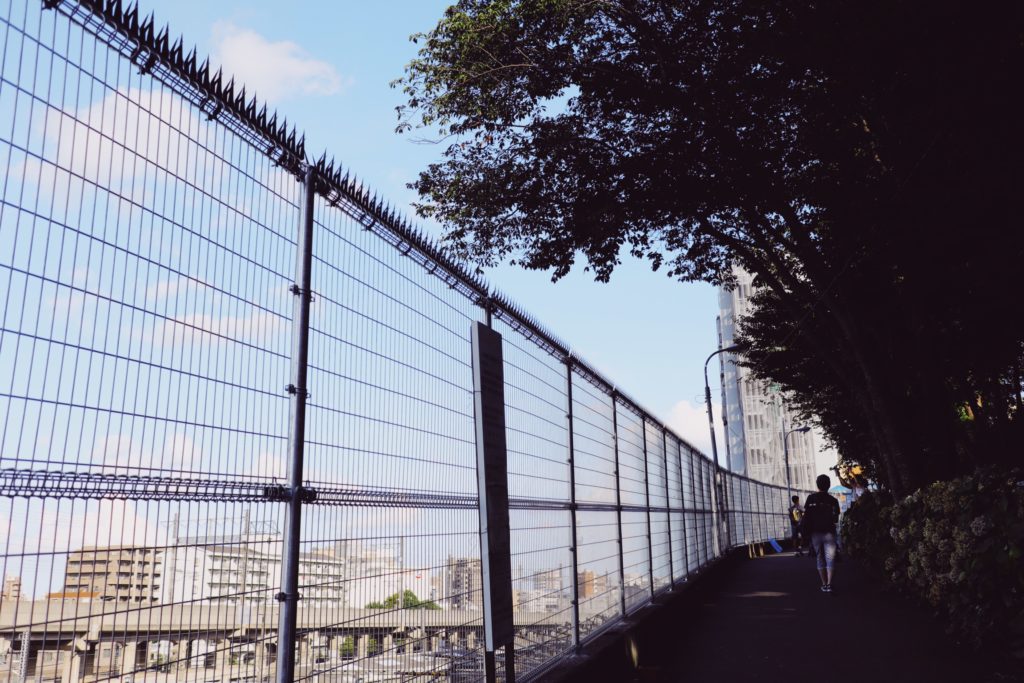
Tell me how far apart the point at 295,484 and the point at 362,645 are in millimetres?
778

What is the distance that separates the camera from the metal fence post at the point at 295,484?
291 cm

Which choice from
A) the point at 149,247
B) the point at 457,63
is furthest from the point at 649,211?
the point at 149,247

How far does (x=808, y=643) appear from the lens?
345 inches

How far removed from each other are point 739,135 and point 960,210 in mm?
3227

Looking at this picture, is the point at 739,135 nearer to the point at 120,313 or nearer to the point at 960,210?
the point at 960,210

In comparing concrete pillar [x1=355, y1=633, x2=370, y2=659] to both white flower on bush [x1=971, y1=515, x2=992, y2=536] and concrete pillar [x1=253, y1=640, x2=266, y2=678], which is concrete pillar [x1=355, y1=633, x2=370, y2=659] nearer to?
concrete pillar [x1=253, y1=640, x2=266, y2=678]

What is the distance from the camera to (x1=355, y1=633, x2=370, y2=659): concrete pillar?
333 centimetres

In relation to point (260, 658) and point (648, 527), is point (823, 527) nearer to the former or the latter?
point (648, 527)

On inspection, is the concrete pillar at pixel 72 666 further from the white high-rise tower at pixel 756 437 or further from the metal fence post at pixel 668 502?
the white high-rise tower at pixel 756 437

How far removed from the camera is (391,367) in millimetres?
3785

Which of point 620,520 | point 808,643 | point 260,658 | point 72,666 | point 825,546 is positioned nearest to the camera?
point 72,666

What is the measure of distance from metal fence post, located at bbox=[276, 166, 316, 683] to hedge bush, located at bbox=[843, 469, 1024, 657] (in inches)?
217

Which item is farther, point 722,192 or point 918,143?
point 722,192

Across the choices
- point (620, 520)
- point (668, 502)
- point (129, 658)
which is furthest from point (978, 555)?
point (129, 658)
